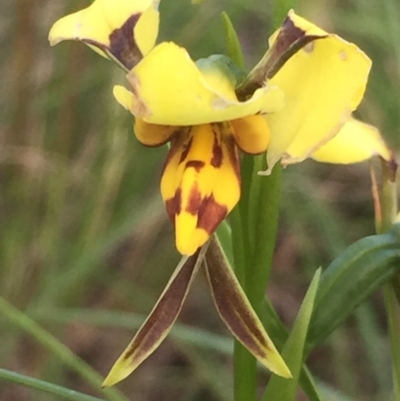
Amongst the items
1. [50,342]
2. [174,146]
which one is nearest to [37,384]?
[50,342]

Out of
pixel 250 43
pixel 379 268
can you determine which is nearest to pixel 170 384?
pixel 250 43

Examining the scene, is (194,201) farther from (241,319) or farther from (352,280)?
(352,280)

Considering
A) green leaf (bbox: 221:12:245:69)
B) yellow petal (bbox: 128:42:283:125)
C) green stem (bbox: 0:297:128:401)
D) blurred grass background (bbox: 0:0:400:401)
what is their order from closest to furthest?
yellow petal (bbox: 128:42:283:125), green leaf (bbox: 221:12:245:69), green stem (bbox: 0:297:128:401), blurred grass background (bbox: 0:0:400:401)

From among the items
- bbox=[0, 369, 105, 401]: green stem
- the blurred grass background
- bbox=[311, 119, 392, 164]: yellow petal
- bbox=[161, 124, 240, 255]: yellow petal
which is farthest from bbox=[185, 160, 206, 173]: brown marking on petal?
the blurred grass background

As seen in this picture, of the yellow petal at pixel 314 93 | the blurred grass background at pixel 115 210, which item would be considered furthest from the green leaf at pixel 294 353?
the blurred grass background at pixel 115 210

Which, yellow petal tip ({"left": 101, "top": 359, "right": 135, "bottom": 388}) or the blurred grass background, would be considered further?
the blurred grass background

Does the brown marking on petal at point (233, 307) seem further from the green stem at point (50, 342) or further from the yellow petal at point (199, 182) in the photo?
the green stem at point (50, 342)

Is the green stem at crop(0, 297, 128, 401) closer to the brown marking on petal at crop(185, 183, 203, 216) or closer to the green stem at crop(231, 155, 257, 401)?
the green stem at crop(231, 155, 257, 401)

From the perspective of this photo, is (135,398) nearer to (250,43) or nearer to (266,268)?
(250,43)
